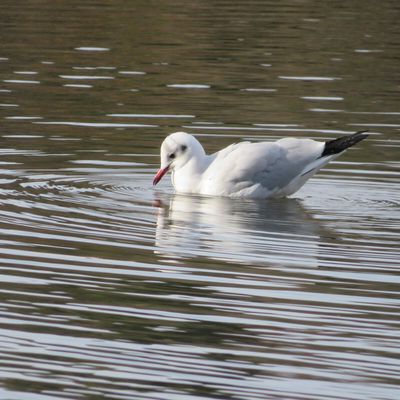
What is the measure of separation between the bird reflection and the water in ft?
0.10

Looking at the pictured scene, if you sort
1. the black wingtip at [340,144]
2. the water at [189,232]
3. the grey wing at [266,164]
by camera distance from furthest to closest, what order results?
the black wingtip at [340,144], the grey wing at [266,164], the water at [189,232]

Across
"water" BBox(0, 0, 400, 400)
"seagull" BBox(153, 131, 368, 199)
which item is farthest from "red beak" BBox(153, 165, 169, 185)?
"water" BBox(0, 0, 400, 400)

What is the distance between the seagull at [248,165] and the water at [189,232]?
188 millimetres

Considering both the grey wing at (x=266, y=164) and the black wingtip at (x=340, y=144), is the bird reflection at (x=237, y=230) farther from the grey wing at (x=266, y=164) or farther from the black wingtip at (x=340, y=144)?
the black wingtip at (x=340, y=144)

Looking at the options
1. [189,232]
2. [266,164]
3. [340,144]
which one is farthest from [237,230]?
[340,144]

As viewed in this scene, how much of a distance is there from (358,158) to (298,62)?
22.7 feet

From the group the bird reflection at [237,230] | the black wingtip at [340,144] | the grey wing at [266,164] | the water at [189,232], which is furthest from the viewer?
the black wingtip at [340,144]

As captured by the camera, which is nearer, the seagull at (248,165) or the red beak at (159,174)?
the seagull at (248,165)

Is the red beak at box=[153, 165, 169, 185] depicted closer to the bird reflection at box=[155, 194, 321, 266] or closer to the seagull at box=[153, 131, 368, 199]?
the seagull at box=[153, 131, 368, 199]

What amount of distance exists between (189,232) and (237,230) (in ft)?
1.22

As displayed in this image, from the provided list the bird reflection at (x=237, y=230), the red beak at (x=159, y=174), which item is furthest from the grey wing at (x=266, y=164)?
the red beak at (x=159, y=174)

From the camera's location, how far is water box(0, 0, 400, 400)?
7797 mm

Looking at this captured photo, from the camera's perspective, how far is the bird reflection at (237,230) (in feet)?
34.6

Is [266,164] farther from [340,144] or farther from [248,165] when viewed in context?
[340,144]
